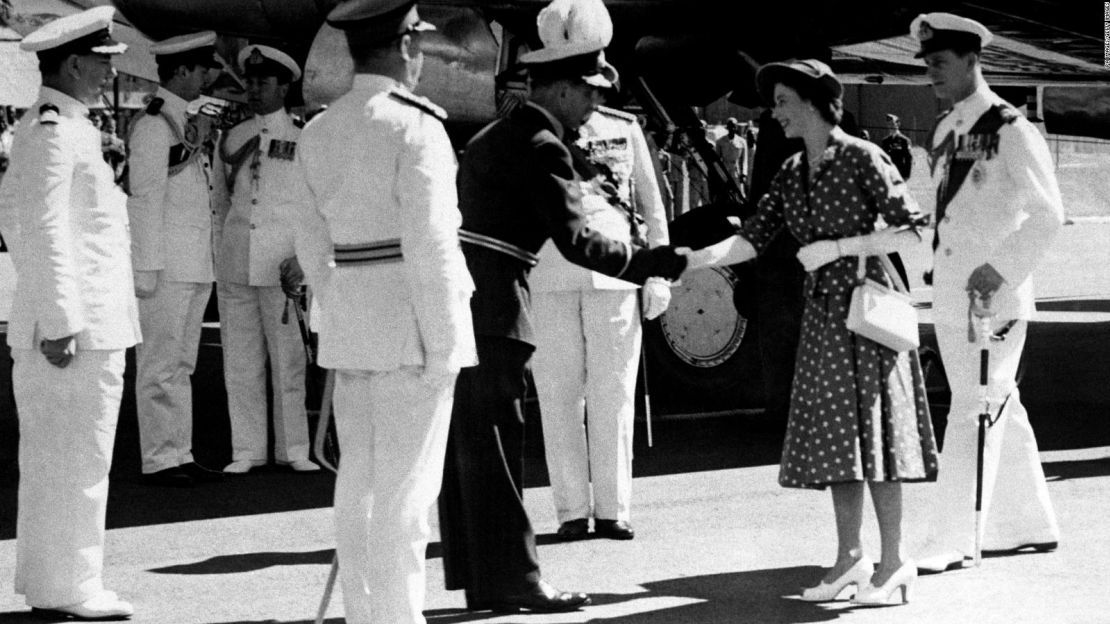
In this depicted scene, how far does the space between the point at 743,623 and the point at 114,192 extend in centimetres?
266

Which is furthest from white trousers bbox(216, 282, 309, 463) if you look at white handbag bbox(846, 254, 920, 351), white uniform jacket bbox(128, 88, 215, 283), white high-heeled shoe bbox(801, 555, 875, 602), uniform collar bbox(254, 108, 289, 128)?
white handbag bbox(846, 254, 920, 351)

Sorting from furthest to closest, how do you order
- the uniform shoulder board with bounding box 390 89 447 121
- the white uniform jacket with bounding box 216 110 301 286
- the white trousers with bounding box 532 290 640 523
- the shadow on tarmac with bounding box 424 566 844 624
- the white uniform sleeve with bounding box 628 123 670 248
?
the white uniform jacket with bounding box 216 110 301 286, the white uniform sleeve with bounding box 628 123 670 248, the white trousers with bounding box 532 290 640 523, the shadow on tarmac with bounding box 424 566 844 624, the uniform shoulder board with bounding box 390 89 447 121

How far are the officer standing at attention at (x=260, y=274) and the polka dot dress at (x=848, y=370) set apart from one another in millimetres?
3647

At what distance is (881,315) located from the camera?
654cm

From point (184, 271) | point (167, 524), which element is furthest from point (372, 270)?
point (184, 271)

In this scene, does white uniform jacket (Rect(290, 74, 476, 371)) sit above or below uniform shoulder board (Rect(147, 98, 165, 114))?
below

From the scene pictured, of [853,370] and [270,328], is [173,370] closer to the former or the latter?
[270,328]

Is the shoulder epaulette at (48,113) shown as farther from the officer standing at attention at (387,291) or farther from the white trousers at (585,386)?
the white trousers at (585,386)

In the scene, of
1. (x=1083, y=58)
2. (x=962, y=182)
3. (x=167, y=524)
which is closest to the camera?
(x=962, y=182)

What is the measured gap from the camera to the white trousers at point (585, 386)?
787 centimetres

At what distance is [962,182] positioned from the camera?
7238 mm

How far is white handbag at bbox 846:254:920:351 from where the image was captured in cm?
652

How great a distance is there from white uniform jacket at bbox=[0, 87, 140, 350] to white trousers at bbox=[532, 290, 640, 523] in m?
1.91

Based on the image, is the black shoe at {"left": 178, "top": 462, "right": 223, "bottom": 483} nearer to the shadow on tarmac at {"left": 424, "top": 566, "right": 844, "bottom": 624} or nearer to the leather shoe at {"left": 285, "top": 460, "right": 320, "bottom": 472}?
the leather shoe at {"left": 285, "top": 460, "right": 320, "bottom": 472}
